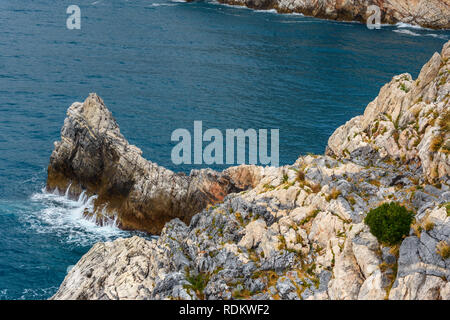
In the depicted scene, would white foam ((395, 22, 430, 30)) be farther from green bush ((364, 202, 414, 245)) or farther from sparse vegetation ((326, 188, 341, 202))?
green bush ((364, 202, 414, 245))

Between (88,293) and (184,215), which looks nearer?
(88,293)

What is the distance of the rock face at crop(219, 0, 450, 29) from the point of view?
429 ft

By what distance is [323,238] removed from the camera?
2583 cm

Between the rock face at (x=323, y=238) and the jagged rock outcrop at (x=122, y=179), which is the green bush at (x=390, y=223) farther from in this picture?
the jagged rock outcrop at (x=122, y=179)

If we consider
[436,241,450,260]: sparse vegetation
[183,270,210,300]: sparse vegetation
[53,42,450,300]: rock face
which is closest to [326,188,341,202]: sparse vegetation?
[53,42,450,300]: rock face

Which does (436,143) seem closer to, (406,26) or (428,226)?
(428,226)

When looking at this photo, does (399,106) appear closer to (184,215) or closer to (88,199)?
(184,215)

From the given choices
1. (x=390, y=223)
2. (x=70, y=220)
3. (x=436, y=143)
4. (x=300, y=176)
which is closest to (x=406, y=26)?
(x=70, y=220)

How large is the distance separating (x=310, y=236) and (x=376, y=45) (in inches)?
3862

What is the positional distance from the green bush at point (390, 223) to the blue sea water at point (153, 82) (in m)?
27.4

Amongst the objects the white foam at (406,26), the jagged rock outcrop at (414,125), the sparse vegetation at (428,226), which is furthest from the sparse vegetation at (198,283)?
the white foam at (406,26)

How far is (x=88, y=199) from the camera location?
169 feet

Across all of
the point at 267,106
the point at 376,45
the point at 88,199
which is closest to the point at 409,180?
the point at 88,199

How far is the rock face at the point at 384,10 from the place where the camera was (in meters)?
131
